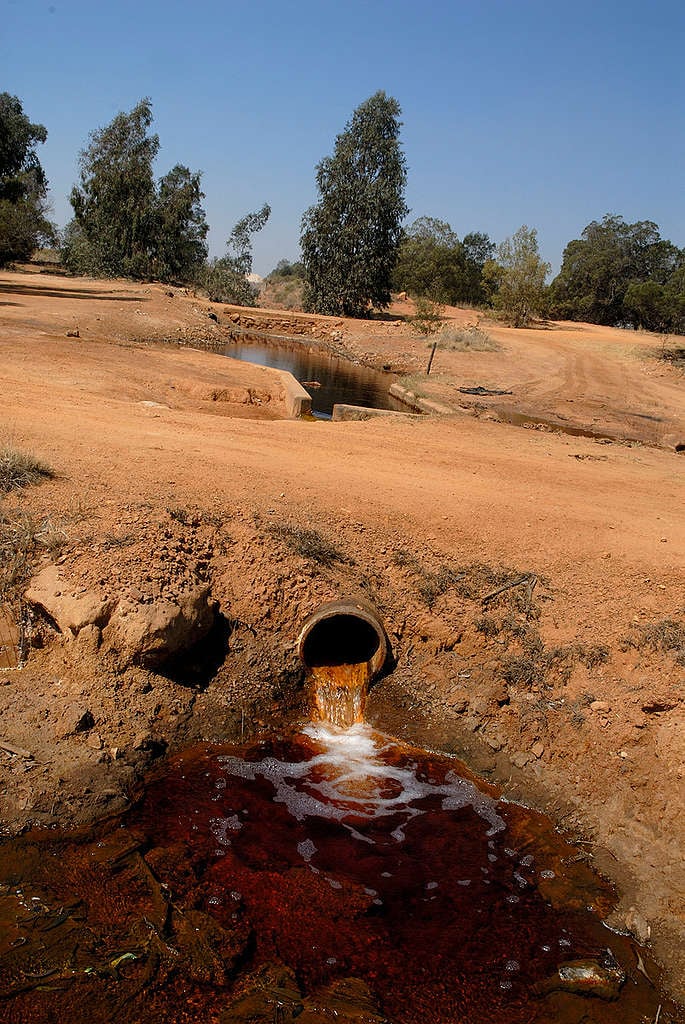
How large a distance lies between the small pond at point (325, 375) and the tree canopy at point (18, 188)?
28.5ft

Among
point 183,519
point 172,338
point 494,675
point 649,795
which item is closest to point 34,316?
point 172,338

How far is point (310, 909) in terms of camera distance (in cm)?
455

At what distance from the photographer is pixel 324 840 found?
516 centimetres

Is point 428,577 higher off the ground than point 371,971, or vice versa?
point 428,577

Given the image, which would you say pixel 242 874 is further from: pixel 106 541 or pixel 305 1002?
pixel 106 541

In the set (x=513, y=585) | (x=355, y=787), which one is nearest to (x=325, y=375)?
(x=513, y=585)

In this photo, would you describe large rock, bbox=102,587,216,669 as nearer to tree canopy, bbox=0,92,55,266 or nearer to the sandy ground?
the sandy ground

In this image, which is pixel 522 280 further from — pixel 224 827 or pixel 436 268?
pixel 224 827

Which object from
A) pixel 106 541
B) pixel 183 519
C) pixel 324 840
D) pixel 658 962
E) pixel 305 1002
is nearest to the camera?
pixel 305 1002

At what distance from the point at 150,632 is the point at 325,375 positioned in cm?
1829

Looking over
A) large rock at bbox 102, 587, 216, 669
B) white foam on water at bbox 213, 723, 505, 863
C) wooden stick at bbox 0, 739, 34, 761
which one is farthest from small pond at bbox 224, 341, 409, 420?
wooden stick at bbox 0, 739, 34, 761

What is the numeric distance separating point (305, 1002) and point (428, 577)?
381cm

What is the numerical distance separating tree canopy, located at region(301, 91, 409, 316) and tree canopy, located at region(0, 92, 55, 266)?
1262 centimetres

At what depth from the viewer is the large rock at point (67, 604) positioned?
5.95m
